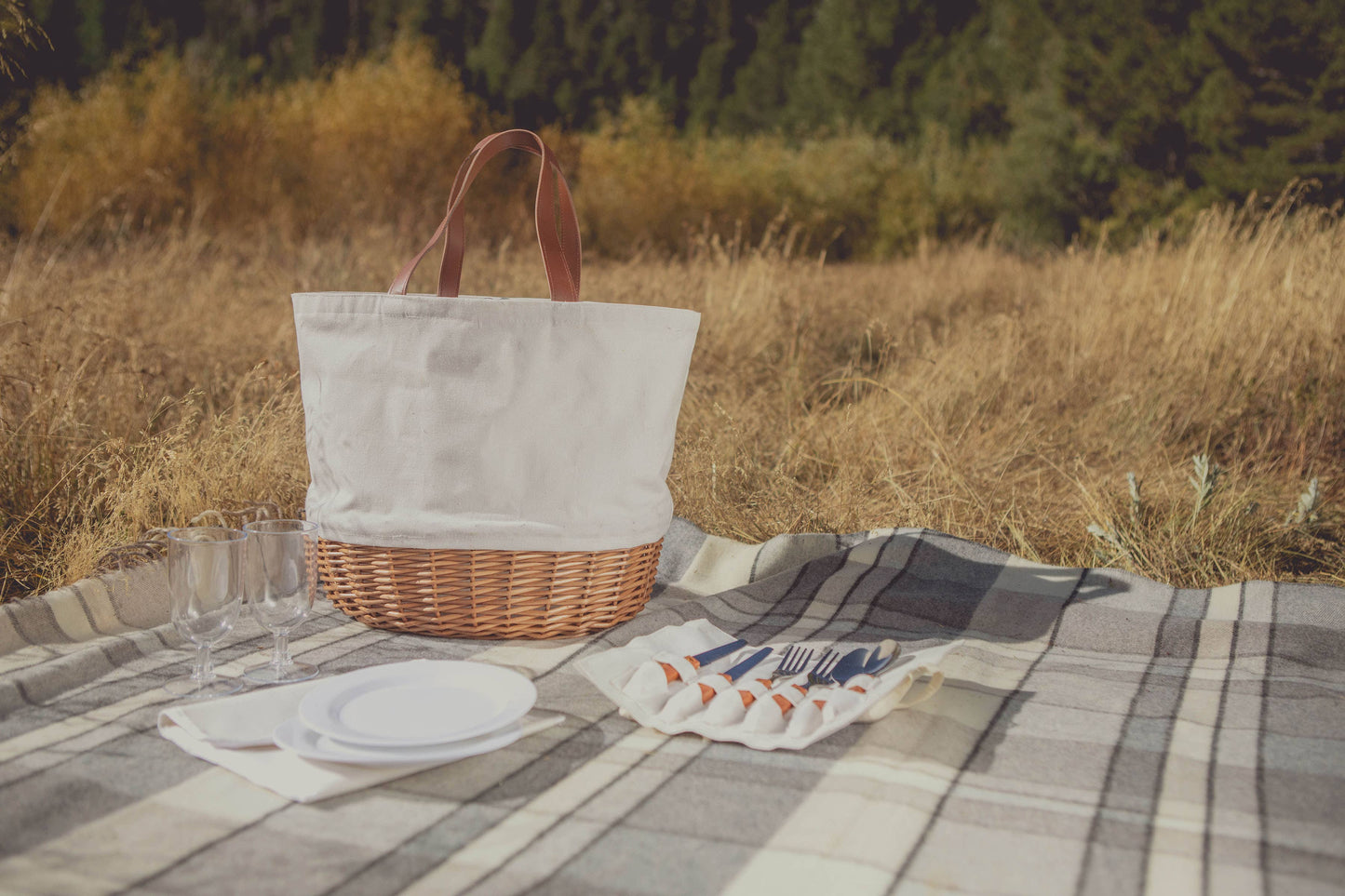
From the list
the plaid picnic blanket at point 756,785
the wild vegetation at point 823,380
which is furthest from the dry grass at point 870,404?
the plaid picnic blanket at point 756,785

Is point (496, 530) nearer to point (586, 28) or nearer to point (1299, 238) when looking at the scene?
point (1299, 238)

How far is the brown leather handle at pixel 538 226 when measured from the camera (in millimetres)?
1712

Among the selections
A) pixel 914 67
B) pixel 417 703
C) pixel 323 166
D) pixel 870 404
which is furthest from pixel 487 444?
pixel 914 67

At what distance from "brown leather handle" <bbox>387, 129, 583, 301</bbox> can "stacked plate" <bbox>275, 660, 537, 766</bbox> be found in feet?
2.21

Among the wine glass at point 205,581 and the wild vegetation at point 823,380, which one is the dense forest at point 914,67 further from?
the wine glass at point 205,581

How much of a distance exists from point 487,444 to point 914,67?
16.9m

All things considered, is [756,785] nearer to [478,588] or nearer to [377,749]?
[377,749]

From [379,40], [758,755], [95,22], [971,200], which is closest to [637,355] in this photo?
[758,755]

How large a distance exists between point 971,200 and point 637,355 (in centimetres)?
1299

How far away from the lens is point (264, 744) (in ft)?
4.03

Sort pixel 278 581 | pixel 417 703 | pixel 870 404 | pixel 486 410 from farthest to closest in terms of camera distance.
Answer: pixel 870 404 → pixel 486 410 → pixel 278 581 → pixel 417 703

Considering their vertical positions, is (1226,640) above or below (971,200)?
below

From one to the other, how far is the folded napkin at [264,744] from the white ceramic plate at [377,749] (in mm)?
15

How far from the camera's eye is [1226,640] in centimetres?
172
